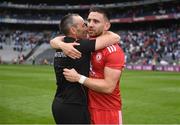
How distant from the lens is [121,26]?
65625 millimetres

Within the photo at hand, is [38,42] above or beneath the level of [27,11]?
beneath

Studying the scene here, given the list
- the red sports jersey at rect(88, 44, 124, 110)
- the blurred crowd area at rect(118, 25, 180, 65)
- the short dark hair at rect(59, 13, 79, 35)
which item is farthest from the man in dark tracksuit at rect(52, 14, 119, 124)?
the blurred crowd area at rect(118, 25, 180, 65)

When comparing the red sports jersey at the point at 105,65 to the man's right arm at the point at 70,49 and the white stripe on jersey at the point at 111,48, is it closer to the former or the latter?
the white stripe on jersey at the point at 111,48

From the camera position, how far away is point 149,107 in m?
14.1

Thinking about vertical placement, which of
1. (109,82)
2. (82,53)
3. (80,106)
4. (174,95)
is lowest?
(174,95)

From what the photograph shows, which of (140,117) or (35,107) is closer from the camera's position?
(140,117)

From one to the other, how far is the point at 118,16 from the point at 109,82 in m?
59.8

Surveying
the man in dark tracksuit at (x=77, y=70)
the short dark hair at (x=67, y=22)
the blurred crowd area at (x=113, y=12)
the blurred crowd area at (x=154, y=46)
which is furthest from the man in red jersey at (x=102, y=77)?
the blurred crowd area at (x=113, y=12)

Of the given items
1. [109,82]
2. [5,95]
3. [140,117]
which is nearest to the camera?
[109,82]

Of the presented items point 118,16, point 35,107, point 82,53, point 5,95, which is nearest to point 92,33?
point 82,53

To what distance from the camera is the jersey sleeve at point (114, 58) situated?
495 centimetres

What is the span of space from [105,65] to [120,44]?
1853 inches

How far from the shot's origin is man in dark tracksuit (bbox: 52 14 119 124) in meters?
4.94

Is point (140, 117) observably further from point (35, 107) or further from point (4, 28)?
point (4, 28)
